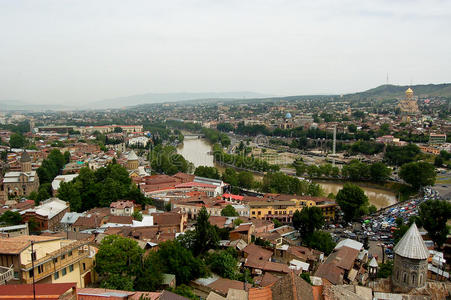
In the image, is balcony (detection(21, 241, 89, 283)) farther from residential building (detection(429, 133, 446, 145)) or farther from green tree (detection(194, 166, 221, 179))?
residential building (detection(429, 133, 446, 145))

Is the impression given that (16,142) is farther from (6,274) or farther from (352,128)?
(352,128)

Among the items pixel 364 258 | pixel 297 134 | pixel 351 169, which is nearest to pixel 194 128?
pixel 297 134

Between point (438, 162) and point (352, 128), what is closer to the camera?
point (438, 162)

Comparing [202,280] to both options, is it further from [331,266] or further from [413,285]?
[413,285]

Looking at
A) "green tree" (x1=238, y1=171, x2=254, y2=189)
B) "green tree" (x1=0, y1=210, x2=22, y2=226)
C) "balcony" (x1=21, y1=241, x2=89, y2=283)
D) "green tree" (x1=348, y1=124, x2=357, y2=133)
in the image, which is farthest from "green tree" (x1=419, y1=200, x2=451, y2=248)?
"green tree" (x1=348, y1=124, x2=357, y2=133)

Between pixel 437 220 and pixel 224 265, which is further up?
pixel 224 265

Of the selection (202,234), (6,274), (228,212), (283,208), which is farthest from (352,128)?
(6,274)
